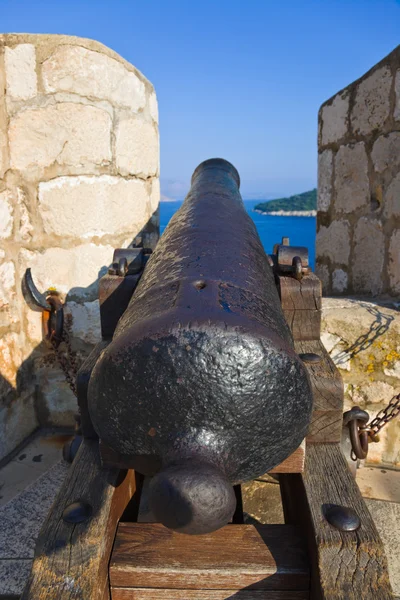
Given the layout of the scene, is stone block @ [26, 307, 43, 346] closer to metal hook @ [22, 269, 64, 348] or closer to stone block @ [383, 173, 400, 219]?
metal hook @ [22, 269, 64, 348]

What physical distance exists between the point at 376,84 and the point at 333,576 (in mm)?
2226

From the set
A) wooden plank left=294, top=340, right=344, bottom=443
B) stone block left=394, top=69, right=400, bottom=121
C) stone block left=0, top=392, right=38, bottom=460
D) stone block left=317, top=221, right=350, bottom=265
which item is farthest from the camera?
stone block left=317, top=221, right=350, bottom=265

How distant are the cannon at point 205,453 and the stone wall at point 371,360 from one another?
84 cm

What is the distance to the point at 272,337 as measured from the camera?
791mm

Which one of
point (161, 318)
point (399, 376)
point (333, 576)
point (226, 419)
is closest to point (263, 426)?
point (226, 419)

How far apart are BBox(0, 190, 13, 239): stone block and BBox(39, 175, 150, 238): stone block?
136mm

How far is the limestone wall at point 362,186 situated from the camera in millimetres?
2355

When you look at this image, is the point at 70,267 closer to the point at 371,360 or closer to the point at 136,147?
the point at 136,147

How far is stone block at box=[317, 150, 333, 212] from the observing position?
2889 mm

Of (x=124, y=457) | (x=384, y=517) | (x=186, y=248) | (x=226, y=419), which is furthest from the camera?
(x=384, y=517)

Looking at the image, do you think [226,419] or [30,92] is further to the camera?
[30,92]

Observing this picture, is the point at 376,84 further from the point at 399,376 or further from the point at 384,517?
the point at 384,517

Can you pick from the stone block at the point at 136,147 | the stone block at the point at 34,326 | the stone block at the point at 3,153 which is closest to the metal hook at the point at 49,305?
the stone block at the point at 34,326

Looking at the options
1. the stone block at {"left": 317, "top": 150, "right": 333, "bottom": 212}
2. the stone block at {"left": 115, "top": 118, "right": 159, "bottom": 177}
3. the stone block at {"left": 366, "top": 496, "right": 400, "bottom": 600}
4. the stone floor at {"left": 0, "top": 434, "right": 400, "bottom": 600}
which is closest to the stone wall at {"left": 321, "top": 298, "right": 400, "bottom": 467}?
the stone floor at {"left": 0, "top": 434, "right": 400, "bottom": 600}
